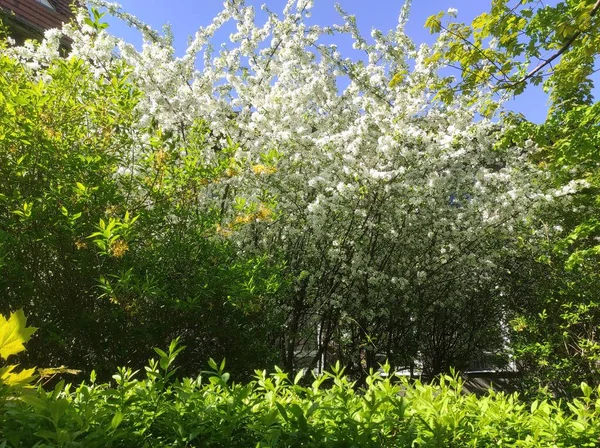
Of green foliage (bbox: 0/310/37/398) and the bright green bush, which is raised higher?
green foliage (bbox: 0/310/37/398)

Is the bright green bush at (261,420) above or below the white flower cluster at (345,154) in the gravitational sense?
below

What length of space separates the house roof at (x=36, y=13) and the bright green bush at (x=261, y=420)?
39.2ft

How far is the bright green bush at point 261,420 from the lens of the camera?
64.6 inches

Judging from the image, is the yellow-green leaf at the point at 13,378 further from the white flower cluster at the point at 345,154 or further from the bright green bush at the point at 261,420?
the white flower cluster at the point at 345,154

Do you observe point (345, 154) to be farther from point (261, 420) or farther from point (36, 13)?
point (36, 13)

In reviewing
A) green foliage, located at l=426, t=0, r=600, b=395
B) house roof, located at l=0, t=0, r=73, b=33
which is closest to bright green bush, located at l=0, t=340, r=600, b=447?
green foliage, located at l=426, t=0, r=600, b=395

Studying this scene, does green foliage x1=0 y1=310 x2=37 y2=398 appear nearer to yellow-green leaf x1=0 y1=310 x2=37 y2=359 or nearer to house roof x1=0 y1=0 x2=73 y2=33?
yellow-green leaf x1=0 y1=310 x2=37 y2=359

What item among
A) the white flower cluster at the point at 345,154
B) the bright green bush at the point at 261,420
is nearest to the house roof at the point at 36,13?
the white flower cluster at the point at 345,154

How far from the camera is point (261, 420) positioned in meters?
1.93

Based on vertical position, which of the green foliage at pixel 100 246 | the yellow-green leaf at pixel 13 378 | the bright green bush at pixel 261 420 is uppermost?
the green foliage at pixel 100 246

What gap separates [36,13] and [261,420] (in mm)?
14110

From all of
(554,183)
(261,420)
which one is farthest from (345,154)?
(261,420)

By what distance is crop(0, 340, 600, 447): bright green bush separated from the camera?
1.64 metres

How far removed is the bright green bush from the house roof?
11952 millimetres
